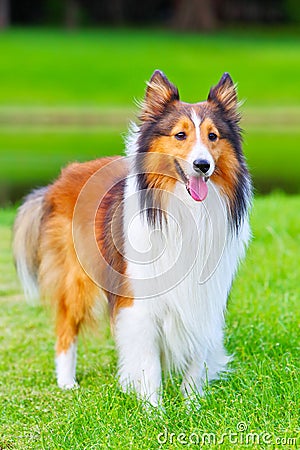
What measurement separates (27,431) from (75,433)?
1.28ft

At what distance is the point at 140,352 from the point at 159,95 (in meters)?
1.35

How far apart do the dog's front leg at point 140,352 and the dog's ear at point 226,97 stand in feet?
3.62

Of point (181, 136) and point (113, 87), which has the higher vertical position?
point (181, 136)

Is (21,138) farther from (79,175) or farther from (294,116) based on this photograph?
(79,175)

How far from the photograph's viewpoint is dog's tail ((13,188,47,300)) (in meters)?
5.76

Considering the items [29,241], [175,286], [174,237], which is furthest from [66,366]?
[174,237]

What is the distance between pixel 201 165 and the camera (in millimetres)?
4223

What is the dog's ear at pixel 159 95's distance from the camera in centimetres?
455

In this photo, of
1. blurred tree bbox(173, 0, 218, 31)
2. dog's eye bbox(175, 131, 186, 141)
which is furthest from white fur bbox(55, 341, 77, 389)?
blurred tree bbox(173, 0, 218, 31)

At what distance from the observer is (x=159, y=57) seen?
3253 cm

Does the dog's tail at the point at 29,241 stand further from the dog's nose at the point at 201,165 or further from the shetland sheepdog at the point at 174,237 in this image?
the dog's nose at the point at 201,165

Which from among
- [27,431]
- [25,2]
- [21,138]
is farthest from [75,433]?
[25,2]

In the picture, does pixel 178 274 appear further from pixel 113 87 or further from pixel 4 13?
pixel 4 13

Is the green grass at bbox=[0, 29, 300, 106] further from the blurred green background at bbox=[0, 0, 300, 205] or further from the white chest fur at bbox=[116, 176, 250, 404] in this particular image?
the white chest fur at bbox=[116, 176, 250, 404]
